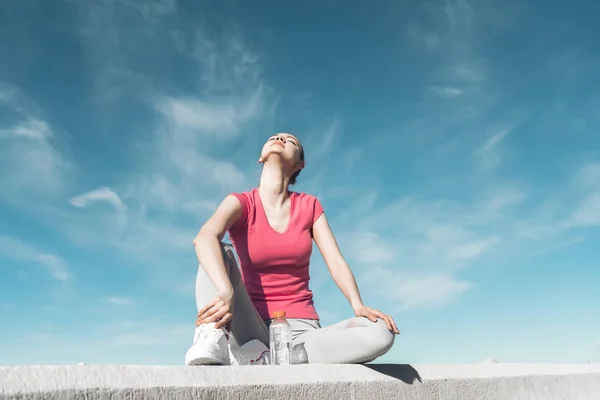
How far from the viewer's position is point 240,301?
2.69m

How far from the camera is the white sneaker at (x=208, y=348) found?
6.89ft

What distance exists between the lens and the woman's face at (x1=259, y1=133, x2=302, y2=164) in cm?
327

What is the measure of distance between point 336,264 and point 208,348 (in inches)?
47.5

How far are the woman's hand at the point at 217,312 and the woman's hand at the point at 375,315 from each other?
71 cm

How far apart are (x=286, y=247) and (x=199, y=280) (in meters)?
0.58

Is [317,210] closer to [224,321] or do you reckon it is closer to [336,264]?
[336,264]

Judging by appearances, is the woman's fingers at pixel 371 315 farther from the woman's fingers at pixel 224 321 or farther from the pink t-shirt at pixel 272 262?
the woman's fingers at pixel 224 321

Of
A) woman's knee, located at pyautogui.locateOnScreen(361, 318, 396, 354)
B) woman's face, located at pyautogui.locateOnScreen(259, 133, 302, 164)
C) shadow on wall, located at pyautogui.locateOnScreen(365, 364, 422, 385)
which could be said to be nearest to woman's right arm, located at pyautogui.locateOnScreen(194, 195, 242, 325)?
woman's face, located at pyautogui.locateOnScreen(259, 133, 302, 164)

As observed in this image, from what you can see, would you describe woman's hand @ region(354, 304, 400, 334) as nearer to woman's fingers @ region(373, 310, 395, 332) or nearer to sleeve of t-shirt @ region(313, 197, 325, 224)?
woman's fingers @ region(373, 310, 395, 332)

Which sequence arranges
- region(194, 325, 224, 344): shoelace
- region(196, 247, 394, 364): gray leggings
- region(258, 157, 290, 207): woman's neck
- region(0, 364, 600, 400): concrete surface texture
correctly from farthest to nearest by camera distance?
region(258, 157, 290, 207): woman's neck → region(196, 247, 394, 364): gray leggings → region(194, 325, 224, 344): shoelace → region(0, 364, 600, 400): concrete surface texture

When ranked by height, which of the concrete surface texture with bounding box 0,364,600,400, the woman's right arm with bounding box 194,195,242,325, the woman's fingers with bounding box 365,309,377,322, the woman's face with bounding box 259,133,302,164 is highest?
the woman's face with bounding box 259,133,302,164

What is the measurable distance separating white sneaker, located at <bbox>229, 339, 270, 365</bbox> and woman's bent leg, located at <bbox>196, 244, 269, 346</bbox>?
0.05 m

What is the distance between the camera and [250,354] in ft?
8.65

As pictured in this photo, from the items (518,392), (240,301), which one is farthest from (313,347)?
(518,392)
